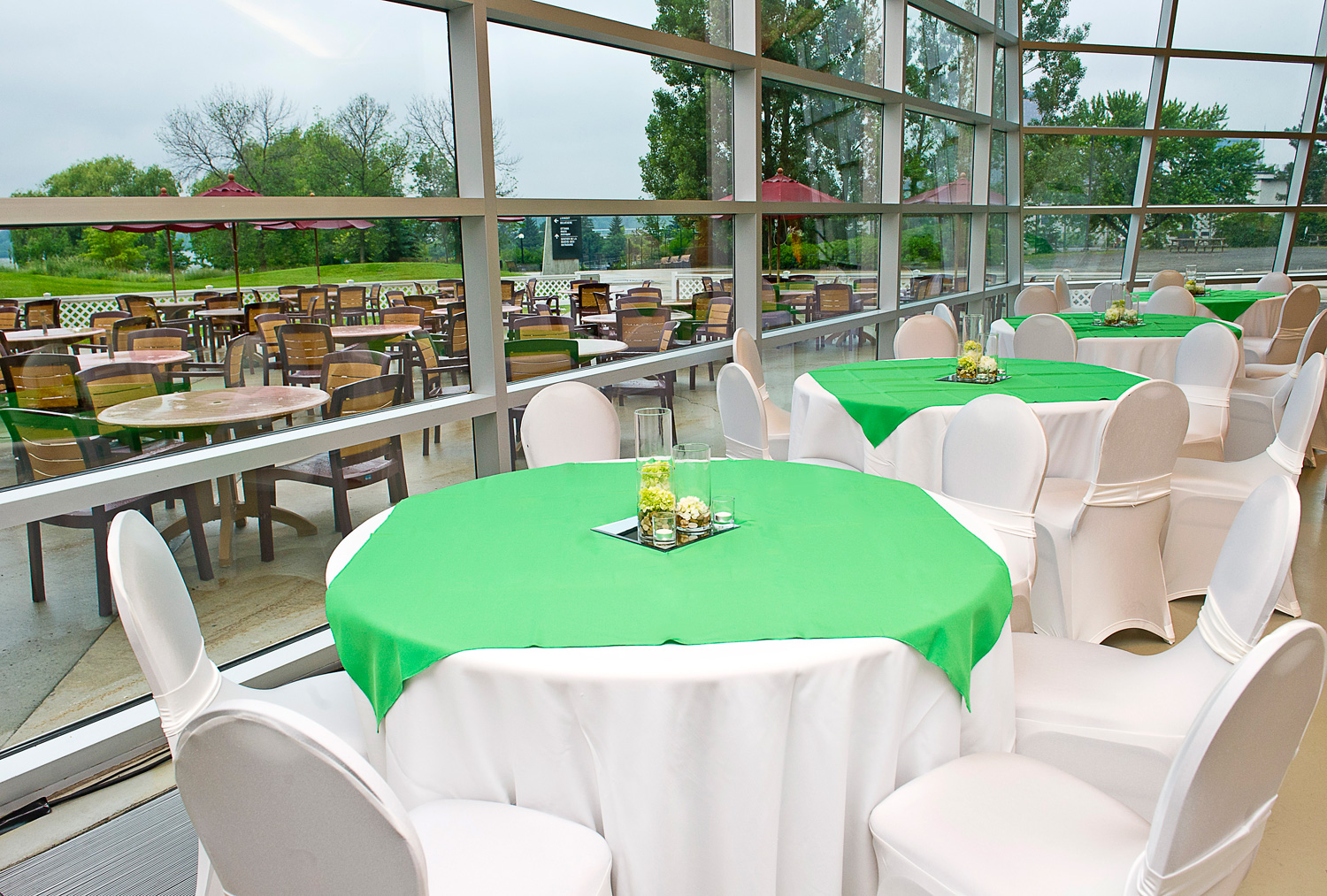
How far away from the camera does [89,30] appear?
8.16 ft

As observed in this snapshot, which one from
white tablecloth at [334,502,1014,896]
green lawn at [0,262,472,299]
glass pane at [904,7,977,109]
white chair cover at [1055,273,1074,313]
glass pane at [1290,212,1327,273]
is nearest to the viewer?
white tablecloth at [334,502,1014,896]

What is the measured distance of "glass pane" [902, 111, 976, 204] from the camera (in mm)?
7289

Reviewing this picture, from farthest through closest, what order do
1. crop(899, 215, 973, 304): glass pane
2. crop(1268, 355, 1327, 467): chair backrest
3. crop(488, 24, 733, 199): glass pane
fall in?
crop(899, 215, 973, 304): glass pane < crop(488, 24, 733, 199): glass pane < crop(1268, 355, 1327, 467): chair backrest

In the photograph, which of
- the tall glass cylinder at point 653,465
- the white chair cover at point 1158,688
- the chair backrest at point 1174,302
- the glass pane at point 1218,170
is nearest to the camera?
the white chair cover at point 1158,688

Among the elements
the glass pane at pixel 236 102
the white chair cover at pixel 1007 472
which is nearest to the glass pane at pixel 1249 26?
the white chair cover at pixel 1007 472

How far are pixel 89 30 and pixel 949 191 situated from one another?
729cm

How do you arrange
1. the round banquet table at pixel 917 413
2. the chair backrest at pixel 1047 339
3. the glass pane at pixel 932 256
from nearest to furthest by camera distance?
the round banquet table at pixel 917 413
the chair backrest at pixel 1047 339
the glass pane at pixel 932 256

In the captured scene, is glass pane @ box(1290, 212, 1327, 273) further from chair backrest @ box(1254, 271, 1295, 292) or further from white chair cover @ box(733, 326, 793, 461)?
white chair cover @ box(733, 326, 793, 461)

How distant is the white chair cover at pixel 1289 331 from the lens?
7316 mm

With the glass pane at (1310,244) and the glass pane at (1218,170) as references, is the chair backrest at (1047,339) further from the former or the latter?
the glass pane at (1310,244)

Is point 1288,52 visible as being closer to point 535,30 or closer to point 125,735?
point 535,30

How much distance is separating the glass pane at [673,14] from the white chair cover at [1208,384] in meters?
→ 3.06

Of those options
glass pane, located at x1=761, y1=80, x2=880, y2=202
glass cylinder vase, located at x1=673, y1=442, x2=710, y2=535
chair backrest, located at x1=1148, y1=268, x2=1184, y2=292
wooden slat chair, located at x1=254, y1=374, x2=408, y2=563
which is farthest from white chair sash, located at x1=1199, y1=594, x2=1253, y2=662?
chair backrest, located at x1=1148, y1=268, x2=1184, y2=292
